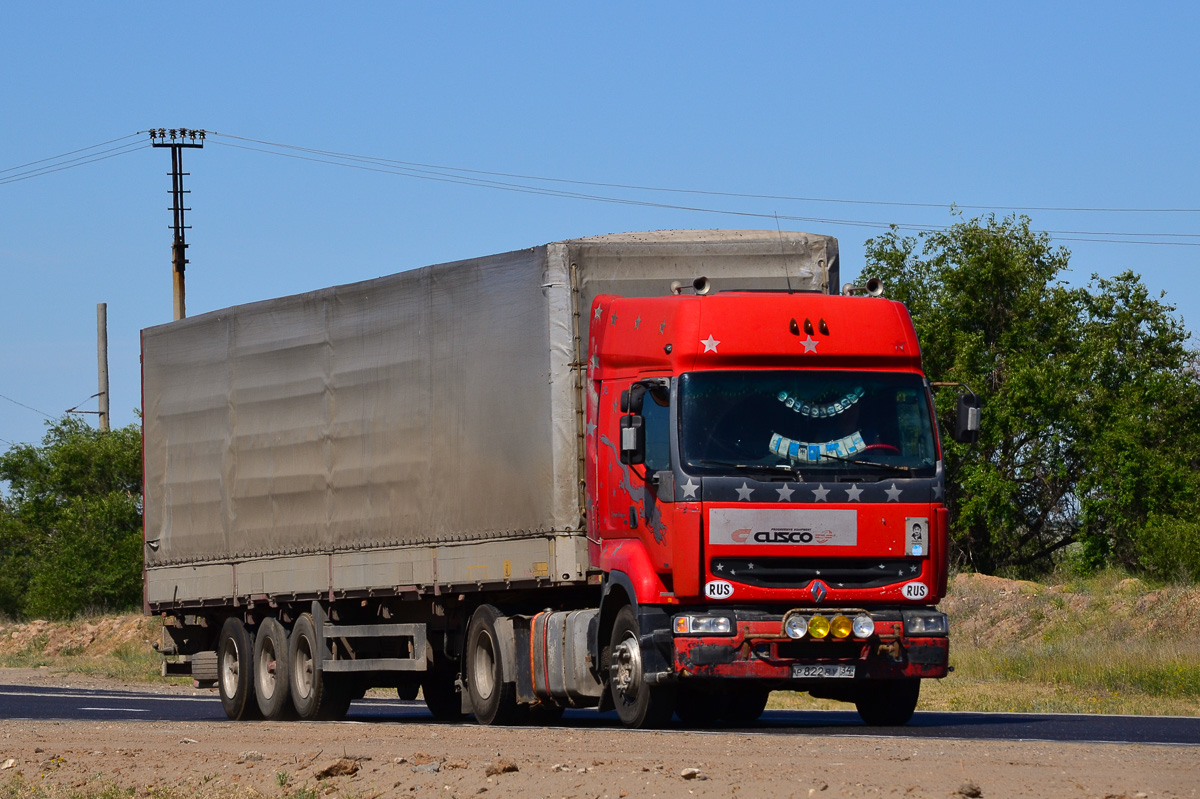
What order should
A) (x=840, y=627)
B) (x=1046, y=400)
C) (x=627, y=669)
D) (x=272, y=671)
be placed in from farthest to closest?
(x=1046, y=400) < (x=272, y=671) < (x=627, y=669) < (x=840, y=627)

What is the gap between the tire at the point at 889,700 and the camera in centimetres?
1598

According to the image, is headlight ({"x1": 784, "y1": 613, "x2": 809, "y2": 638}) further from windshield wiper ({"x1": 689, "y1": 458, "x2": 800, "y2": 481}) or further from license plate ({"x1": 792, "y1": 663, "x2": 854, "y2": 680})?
windshield wiper ({"x1": 689, "y1": 458, "x2": 800, "y2": 481})

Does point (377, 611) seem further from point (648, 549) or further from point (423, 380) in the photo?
point (648, 549)

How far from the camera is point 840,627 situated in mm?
14523

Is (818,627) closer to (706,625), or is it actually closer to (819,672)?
(819,672)

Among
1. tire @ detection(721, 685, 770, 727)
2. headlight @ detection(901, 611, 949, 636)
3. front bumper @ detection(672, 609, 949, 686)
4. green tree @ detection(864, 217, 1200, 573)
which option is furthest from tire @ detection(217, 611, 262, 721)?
green tree @ detection(864, 217, 1200, 573)

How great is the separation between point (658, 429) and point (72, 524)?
47562mm

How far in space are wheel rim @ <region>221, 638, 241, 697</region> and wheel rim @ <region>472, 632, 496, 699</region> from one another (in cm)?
491

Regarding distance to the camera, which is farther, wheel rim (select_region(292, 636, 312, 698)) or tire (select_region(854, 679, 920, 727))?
wheel rim (select_region(292, 636, 312, 698))

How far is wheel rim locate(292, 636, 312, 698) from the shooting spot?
2006cm

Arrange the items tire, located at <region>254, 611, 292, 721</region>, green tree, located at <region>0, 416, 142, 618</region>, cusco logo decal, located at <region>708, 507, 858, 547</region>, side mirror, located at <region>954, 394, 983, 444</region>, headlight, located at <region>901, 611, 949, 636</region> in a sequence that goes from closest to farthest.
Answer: cusco logo decal, located at <region>708, 507, 858, 547</region>
headlight, located at <region>901, 611, 949, 636</region>
side mirror, located at <region>954, 394, 983, 444</region>
tire, located at <region>254, 611, 292, 721</region>
green tree, located at <region>0, 416, 142, 618</region>

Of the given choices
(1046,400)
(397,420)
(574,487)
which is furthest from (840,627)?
(1046,400)

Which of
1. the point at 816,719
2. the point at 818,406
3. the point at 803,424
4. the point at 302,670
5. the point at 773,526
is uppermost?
the point at 818,406

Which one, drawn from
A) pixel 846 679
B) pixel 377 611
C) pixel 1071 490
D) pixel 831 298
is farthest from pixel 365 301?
pixel 1071 490
